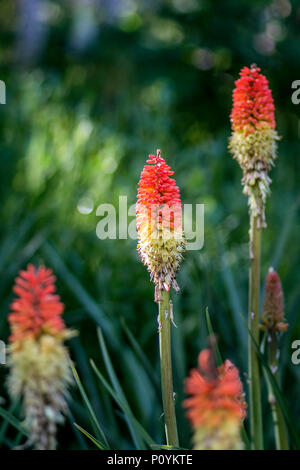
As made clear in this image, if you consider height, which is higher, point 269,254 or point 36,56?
point 36,56

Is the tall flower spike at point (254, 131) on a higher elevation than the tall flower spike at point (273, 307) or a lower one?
higher

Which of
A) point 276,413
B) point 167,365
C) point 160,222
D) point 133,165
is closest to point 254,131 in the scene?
point 160,222

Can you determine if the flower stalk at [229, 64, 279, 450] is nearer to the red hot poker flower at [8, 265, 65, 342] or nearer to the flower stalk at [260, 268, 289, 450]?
the flower stalk at [260, 268, 289, 450]

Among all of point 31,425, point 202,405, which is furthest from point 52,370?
point 202,405

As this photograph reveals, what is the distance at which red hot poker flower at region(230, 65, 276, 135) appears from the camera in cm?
132

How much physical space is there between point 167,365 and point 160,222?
1.03 ft

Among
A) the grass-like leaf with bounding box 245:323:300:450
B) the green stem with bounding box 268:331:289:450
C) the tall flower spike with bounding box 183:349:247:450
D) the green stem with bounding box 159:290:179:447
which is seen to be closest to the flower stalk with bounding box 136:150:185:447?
the green stem with bounding box 159:290:179:447

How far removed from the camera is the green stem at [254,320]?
1.47m

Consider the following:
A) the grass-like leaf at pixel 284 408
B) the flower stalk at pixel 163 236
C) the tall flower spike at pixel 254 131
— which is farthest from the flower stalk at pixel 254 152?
the flower stalk at pixel 163 236

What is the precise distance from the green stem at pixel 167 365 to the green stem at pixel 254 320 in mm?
346

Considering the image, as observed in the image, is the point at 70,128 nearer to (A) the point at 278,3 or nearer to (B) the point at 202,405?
(A) the point at 278,3

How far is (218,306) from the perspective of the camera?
82.8 inches

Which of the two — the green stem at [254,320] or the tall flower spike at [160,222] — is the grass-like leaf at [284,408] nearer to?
the green stem at [254,320]

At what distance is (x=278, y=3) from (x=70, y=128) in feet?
8.16
